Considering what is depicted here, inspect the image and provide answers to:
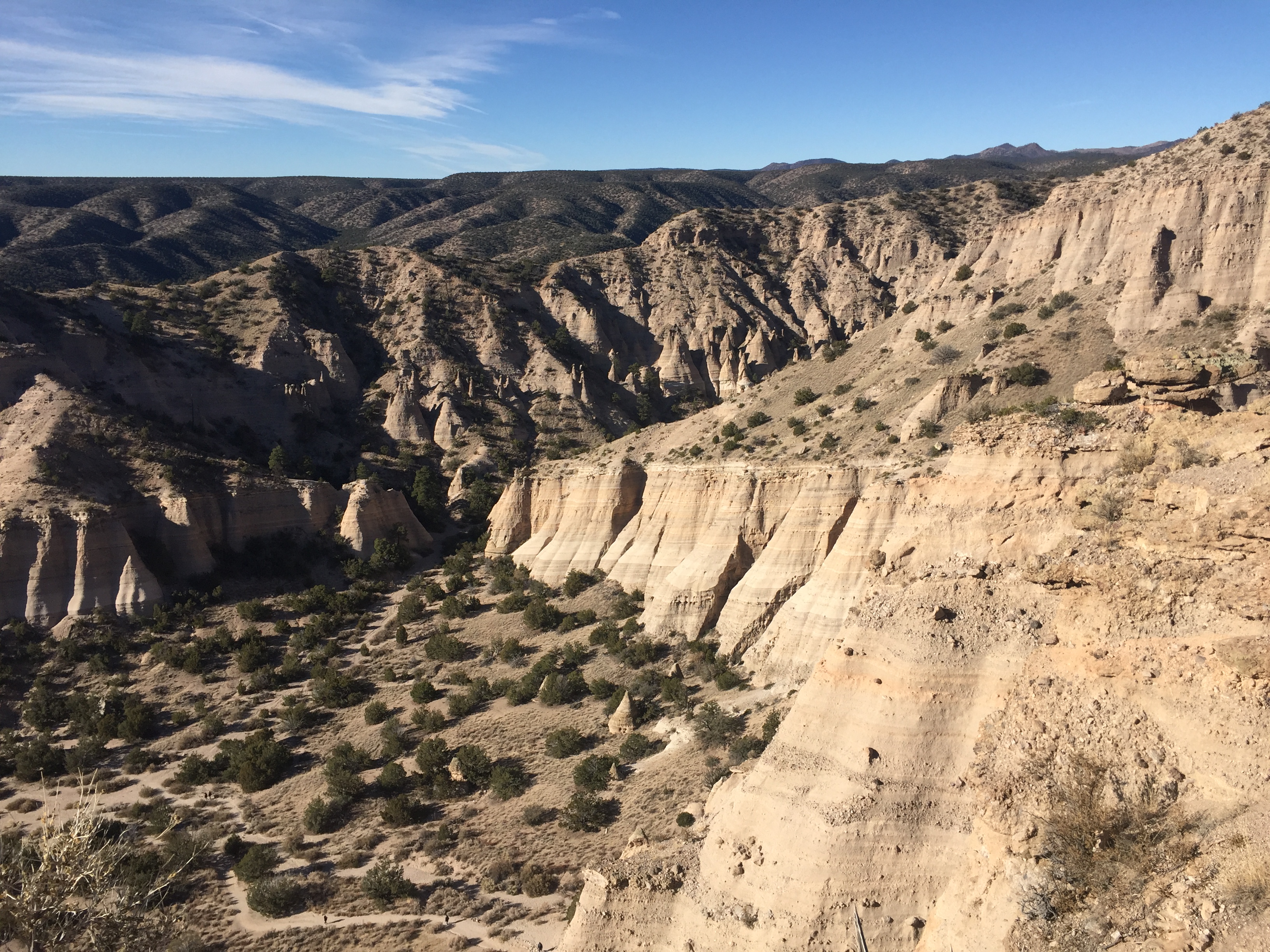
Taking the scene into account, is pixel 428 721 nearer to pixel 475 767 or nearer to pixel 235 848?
pixel 475 767

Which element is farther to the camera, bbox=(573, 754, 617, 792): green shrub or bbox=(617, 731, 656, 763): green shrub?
bbox=(617, 731, 656, 763): green shrub

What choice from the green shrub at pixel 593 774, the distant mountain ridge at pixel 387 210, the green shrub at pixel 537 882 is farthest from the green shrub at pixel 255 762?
the distant mountain ridge at pixel 387 210

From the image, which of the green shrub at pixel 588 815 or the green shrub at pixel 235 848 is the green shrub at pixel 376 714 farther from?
the green shrub at pixel 588 815

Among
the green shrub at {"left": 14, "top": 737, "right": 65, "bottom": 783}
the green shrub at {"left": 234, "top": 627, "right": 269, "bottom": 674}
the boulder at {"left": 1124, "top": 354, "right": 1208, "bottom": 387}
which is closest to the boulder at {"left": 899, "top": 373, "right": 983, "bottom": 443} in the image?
the boulder at {"left": 1124, "top": 354, "right": 1208, "bottom": 387}

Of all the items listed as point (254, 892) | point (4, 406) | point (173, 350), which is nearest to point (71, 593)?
point (4, 406)

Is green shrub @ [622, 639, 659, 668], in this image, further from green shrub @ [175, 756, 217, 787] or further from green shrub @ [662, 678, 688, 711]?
green shrub @ [175, 756, 217, 787]

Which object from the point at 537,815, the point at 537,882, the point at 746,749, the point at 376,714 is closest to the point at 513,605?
the point at 376,714
